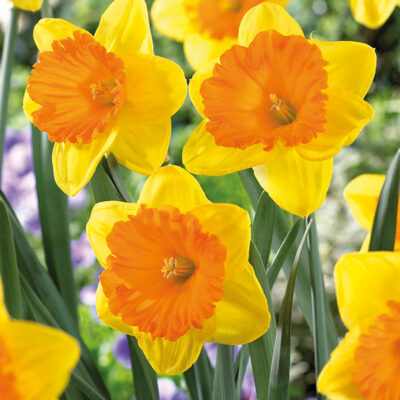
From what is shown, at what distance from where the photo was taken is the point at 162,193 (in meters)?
0.37

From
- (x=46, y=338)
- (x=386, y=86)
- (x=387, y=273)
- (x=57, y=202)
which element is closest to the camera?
(x=46, y=338)

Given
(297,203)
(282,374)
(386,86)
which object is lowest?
(386,86)

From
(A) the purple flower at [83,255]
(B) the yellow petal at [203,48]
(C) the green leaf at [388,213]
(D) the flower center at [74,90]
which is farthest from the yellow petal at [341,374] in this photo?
(A) the purple flower at [83,255]

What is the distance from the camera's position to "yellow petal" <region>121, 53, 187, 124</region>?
15.2 inches

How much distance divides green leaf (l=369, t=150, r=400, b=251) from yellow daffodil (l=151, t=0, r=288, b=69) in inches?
8.3

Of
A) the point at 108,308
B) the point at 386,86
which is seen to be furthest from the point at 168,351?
the point at 386,86

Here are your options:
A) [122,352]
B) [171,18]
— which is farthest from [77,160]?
[122,352]

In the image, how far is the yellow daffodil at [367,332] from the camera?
1.00ft

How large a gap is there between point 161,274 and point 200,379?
174 millimetres

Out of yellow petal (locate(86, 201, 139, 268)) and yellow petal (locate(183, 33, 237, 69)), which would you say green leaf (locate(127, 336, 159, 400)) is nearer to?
yellow petal (locate(86, 201, 139, 268))

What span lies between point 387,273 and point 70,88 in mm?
246

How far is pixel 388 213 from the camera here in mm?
394

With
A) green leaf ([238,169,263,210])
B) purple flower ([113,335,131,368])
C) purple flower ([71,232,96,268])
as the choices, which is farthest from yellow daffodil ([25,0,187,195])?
purple flower ([71,232,96,268])

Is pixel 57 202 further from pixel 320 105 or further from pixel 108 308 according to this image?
pixel 320 105
